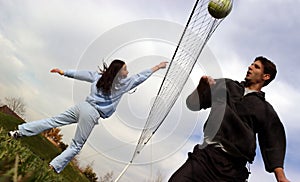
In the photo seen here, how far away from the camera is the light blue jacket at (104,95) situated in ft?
22.5

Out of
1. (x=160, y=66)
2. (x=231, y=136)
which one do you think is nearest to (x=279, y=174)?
(x=231, y=136)

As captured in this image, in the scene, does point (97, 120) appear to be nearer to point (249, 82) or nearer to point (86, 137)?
point (86, 137)

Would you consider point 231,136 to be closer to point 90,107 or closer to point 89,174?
point 90,107

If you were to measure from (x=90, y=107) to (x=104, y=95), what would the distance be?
325 millimetres

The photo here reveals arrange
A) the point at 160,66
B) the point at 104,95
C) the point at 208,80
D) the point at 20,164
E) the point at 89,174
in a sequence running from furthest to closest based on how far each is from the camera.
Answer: the point at 89,174 < the point at 160,66 < the point at 104,95 < the point at 208,80 < the point at 20,164

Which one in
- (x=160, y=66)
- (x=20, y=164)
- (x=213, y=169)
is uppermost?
(x=160, y=66)

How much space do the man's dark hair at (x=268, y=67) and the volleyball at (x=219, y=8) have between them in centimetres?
145

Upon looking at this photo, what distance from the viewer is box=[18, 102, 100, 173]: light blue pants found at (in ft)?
22.1

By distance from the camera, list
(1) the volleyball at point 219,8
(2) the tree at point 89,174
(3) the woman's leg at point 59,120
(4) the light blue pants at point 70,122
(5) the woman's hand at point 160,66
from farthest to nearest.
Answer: (2) the tree at point 89,174, (5) the woman's hand at point 160,66, (3) the woman's leg at point 59,120, (4) the light blue pants at point 70,122, (1) the volleyball at point 219,8

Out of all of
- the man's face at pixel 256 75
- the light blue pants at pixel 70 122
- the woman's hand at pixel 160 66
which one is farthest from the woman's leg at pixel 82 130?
the man's face at pixel 256 75

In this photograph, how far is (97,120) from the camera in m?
6.99

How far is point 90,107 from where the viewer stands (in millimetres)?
6820

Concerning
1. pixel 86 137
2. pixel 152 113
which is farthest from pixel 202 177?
pixel 86 137

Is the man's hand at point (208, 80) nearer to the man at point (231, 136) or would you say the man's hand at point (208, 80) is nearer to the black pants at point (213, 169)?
the man at point (231, 136)
